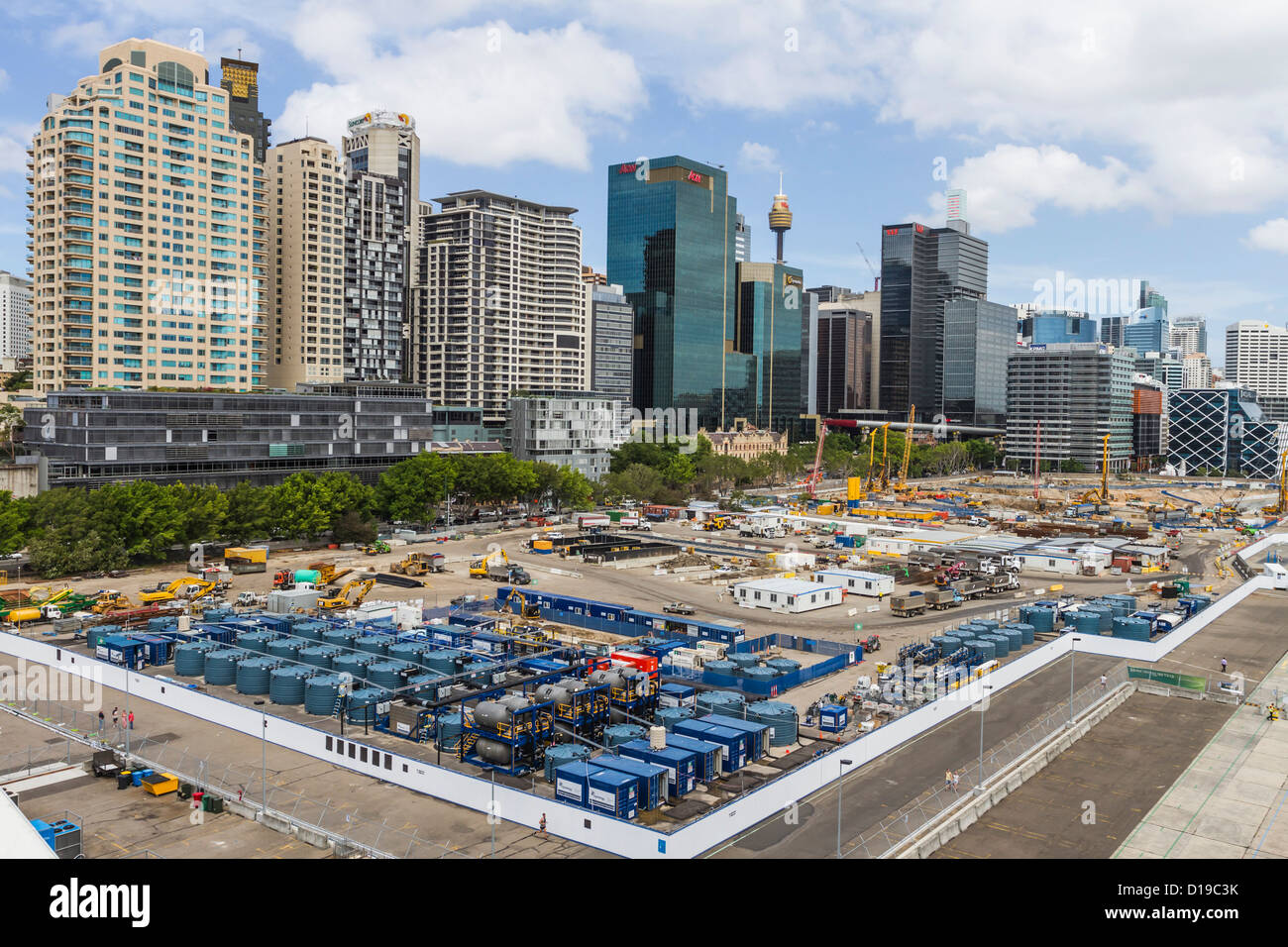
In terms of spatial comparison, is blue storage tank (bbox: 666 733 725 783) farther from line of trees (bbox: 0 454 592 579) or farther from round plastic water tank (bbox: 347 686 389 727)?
line of trees (bbox: 0 454 592 579)

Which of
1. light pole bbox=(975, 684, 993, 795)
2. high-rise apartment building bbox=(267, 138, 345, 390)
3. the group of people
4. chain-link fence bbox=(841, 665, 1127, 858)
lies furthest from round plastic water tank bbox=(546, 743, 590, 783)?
high-rise apartment building bbox=(267, 138, 345, 390)

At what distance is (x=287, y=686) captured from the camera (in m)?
43.3

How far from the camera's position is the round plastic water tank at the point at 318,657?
46.3 metres

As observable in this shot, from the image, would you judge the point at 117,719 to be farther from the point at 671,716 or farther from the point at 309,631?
the point at 671,716

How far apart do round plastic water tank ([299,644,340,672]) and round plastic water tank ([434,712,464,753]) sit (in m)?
10.8

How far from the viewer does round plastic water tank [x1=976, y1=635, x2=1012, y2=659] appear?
179 ft

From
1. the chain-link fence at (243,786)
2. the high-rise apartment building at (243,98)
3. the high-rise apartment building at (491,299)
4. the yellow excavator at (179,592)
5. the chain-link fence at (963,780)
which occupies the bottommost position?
the chain-link fence at (243,786)

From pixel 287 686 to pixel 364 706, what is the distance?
18.2 feet

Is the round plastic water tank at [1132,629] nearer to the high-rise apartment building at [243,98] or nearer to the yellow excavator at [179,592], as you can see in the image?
the yellow excavator at [179,592]

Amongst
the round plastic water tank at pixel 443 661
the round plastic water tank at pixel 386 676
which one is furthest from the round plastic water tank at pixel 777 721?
the round plastic water tank at pixel 386 676

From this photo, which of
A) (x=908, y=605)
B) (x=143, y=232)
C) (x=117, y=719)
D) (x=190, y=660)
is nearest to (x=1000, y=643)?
(x=908, y=605)

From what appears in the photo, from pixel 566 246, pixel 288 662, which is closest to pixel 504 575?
pixel 288 662

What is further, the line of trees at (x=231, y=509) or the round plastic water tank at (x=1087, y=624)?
the line of trees at (x=231, y=509)

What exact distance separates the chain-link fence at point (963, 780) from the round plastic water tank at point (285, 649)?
98.6ft
